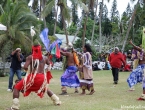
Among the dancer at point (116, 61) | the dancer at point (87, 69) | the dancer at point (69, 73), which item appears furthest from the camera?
the dancer at point (116, 61)

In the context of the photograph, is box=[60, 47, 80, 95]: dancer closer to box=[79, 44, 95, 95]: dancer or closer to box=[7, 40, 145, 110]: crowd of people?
box=[7, 40, 145, 110]: crowd of people

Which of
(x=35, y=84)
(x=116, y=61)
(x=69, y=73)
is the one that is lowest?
(x=35, y=84)

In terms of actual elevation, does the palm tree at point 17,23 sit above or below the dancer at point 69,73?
above

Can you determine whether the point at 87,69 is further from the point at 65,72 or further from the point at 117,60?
the point at 117,60

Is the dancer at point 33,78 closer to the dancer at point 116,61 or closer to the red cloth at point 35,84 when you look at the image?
the red cloth at point 35,84

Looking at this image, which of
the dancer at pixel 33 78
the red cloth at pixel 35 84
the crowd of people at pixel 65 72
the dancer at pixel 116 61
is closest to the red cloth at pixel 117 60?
the dancer at pixel 116 61

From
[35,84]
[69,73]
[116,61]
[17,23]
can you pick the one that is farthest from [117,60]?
[17,23]

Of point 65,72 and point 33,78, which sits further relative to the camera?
point 65,72

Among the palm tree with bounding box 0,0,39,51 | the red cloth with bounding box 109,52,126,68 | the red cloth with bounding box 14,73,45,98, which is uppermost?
the palm tree with bounding box 0,0,39,51

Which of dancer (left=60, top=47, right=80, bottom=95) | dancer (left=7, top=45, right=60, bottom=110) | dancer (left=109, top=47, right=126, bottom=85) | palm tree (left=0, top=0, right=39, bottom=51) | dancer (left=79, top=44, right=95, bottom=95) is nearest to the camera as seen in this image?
dancer (left=7, top=45, right=60, bottom=110)

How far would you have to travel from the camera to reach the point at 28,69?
7.30 meters

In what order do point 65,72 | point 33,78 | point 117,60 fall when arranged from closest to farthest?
point 33,78
point 65,72
point 117,60

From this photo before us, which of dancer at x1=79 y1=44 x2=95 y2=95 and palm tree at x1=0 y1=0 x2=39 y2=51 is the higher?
palm tree at x1=0 y1=0 x2=39 y2=51

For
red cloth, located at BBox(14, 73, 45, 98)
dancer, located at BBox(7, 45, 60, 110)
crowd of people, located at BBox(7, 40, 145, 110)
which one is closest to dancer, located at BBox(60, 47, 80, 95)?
crowd of people, located at BBox(7, 40, 145, 110)
